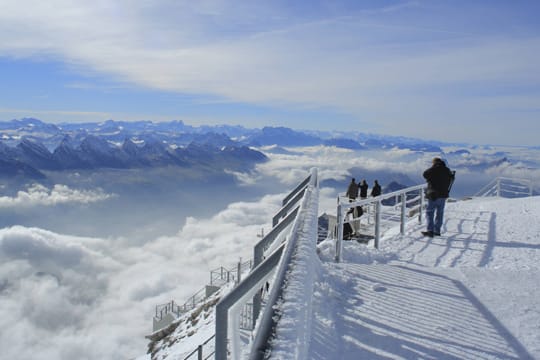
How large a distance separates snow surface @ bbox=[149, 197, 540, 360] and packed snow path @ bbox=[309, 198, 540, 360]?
0.04ft

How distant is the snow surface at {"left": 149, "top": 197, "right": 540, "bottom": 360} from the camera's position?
3.84 metres

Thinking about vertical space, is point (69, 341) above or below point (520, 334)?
below

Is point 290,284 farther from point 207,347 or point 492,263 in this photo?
point 207,347

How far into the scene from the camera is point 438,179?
9906 millimetres

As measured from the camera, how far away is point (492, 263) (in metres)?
7.93

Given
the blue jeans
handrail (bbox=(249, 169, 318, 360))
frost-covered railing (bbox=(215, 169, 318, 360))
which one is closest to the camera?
handrail (bbox=(249, 169, 318, 360))

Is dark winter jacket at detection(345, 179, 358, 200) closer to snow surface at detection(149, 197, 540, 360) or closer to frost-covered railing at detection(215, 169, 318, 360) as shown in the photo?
snow surface at detection(149, 197, 540, 360)

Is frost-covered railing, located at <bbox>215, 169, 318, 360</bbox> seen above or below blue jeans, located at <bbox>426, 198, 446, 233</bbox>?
above

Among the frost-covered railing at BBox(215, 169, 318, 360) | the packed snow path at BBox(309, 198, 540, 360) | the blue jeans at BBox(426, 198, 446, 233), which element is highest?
the frost-covered railing at BBox(215, 169, 318, 360)

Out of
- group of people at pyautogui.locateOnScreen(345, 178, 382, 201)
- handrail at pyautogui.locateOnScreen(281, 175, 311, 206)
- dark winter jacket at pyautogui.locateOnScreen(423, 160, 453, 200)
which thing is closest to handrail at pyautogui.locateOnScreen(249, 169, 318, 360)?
handrail at pyautogui.locateOnScreen(281, 175, 311, 206)

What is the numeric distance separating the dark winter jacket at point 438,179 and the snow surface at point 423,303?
4.08 feet

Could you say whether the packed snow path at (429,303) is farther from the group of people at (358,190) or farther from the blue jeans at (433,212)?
the group of people at (358,190)

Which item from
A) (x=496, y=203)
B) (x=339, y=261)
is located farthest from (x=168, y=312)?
(x=339, y=261)

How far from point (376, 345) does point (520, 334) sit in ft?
5.47
